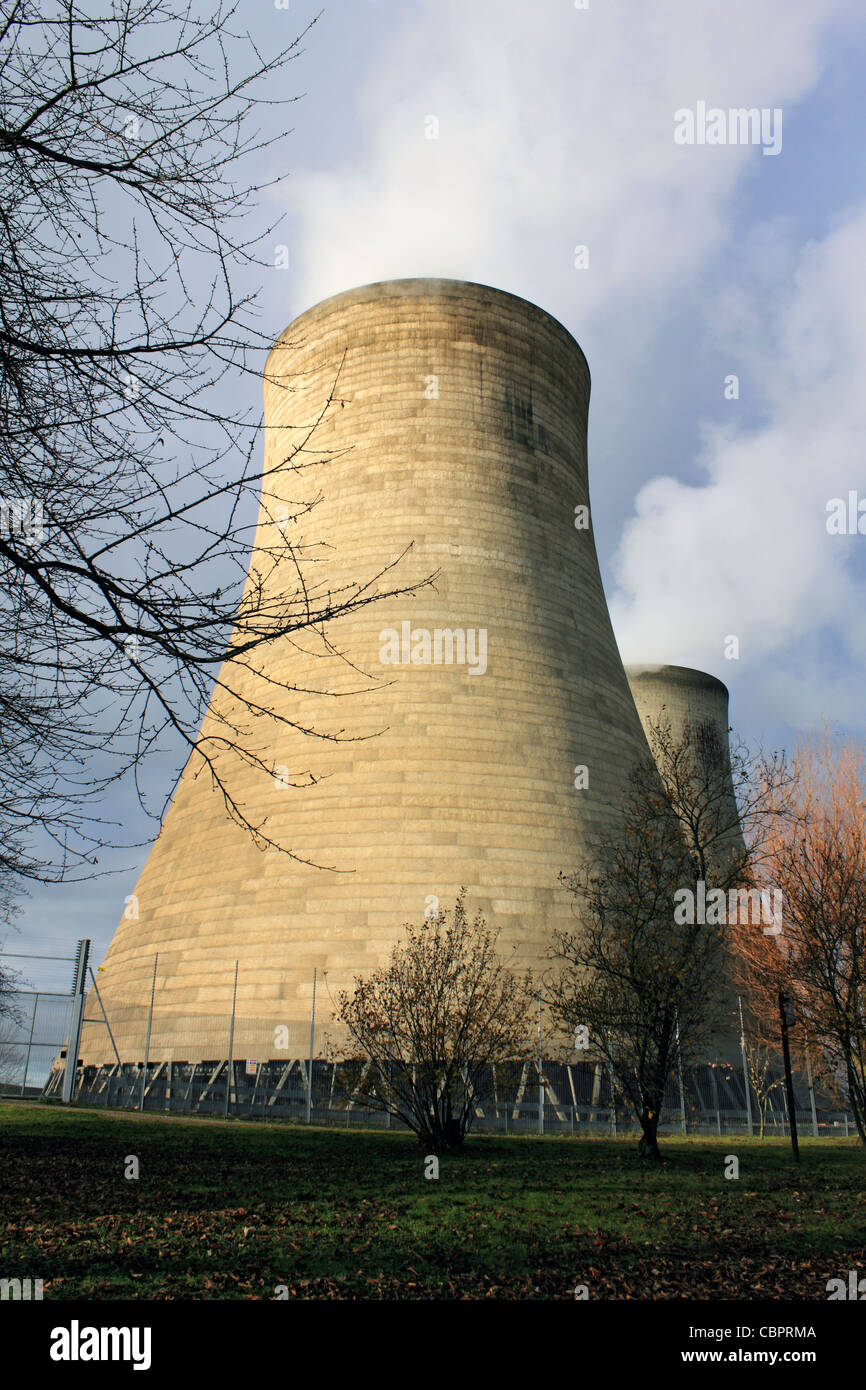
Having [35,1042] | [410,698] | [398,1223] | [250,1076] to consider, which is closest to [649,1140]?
[398,1223]

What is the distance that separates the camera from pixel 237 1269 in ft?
16.6

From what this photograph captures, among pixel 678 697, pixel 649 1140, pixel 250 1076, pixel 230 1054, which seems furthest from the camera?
pixel 678 697

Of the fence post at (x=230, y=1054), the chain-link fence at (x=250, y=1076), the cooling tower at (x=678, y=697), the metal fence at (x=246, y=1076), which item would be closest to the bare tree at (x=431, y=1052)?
the chain-link fence at (x=250, y=1076)

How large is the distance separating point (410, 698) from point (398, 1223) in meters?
12.4

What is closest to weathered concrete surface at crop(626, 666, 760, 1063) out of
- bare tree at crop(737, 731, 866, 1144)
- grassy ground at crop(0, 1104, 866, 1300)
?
bare tree at crop(737, 731, 866, 1144)

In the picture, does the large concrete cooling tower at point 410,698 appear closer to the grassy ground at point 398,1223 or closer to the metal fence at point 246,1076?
the metal fence at point 246,1076

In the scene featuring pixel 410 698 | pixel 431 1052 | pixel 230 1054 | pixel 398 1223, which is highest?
pixel 410 698

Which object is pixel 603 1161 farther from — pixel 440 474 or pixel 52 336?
pixel 440 474

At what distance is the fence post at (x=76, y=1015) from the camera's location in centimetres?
1680

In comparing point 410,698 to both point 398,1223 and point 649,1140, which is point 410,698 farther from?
point 398,1223

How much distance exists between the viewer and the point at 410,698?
18.4m

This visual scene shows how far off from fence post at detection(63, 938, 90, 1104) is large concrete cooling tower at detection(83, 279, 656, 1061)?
2.86 feet

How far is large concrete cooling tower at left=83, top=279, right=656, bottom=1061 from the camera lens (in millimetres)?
17094
